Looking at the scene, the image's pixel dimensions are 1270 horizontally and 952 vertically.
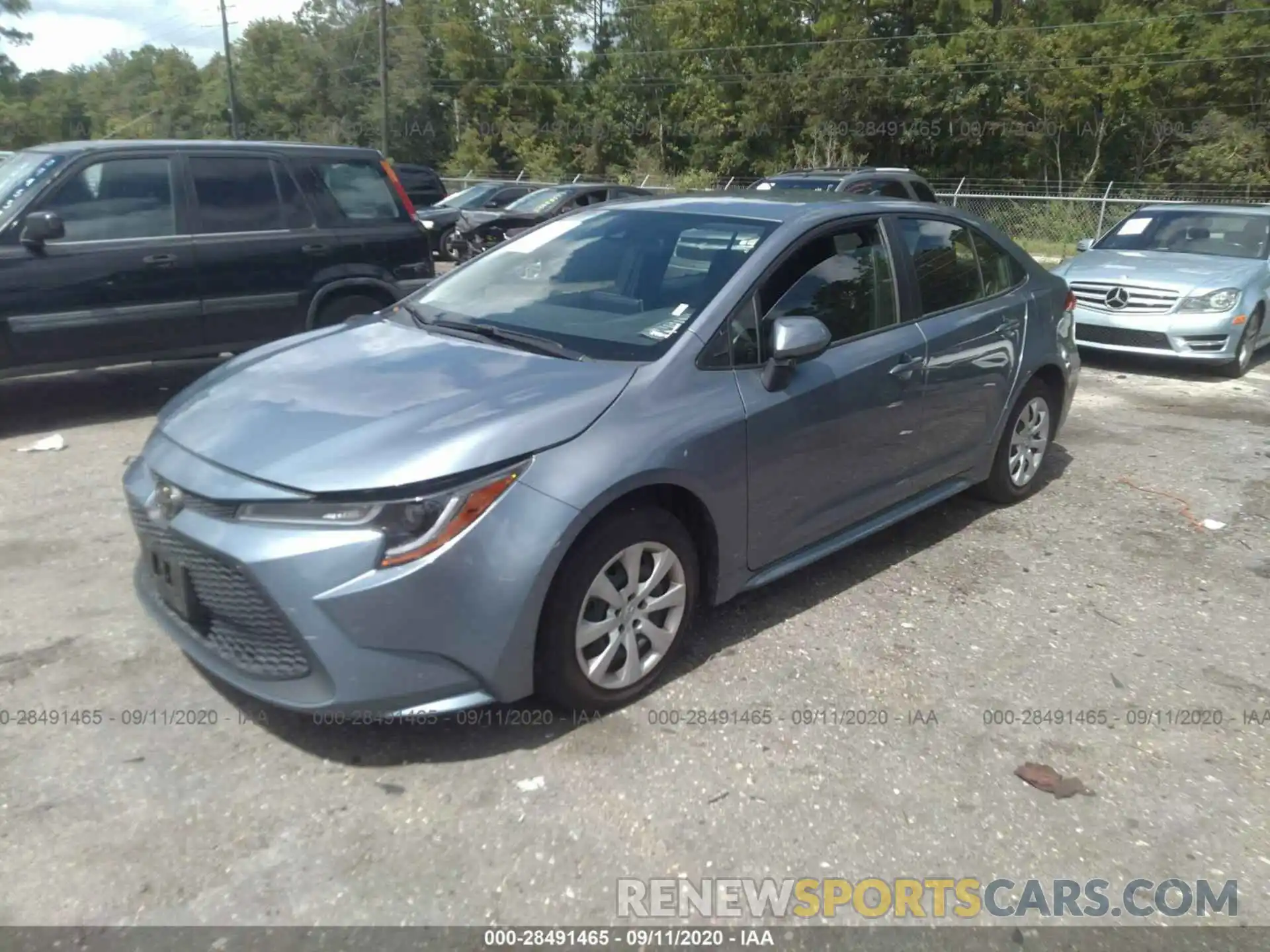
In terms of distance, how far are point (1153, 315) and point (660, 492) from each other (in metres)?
7.35

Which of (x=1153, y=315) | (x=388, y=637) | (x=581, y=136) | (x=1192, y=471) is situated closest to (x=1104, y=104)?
(x=581, y=136)

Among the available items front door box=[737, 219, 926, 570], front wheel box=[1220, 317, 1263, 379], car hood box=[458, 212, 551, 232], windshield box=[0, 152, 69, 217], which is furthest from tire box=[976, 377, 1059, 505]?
car hood box=[458, 212, 551, 232]

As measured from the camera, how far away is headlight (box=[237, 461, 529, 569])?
9.73 ft

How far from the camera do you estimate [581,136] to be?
A: 5053 cm

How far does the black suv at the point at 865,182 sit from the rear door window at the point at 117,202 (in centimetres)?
742

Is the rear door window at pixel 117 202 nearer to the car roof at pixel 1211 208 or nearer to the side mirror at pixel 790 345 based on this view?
the side mirror at pixel 790 345

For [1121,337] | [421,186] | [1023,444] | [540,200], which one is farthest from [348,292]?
[421,186]

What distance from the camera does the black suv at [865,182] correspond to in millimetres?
12852

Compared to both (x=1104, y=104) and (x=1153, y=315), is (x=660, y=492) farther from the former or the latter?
(x=1104, y=104)

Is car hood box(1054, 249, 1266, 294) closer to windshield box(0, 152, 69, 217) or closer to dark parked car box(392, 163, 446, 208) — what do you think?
windshield box(0, 152, 69, 217)

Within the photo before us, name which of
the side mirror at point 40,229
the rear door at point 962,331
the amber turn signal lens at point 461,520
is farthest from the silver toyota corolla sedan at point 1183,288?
the side mirror at point 40,229

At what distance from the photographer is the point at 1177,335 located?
359 inches

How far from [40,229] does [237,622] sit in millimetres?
4400

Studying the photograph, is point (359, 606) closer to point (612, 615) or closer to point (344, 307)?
point (612, 615)
